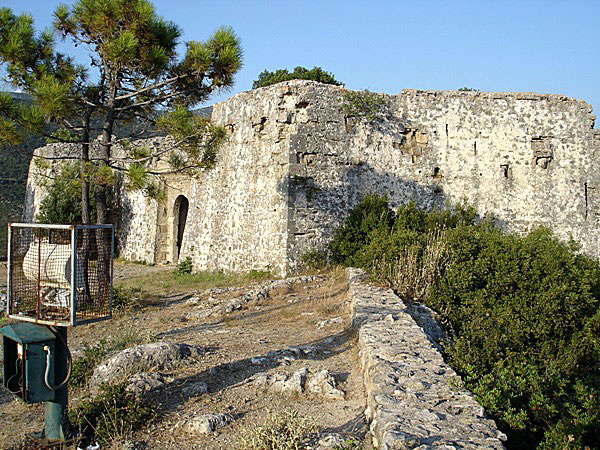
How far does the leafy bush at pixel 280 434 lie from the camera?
137 inches

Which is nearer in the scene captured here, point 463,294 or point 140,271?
point 463,294

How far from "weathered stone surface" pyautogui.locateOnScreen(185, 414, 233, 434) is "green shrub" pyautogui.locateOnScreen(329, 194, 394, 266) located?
7328 millimetres

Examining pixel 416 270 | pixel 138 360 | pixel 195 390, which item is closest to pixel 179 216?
pixel 416 270

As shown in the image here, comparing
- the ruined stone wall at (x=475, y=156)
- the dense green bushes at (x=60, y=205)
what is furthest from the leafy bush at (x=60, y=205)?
the ruined stone wall at (x=475, y=156)

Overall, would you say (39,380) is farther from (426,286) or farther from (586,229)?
(586,229)

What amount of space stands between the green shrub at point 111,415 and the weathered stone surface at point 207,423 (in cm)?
40

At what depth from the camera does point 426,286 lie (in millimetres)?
8406

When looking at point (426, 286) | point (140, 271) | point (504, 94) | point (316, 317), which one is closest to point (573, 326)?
point (426, 286)

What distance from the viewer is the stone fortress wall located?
1187cm

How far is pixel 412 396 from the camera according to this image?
389 cm

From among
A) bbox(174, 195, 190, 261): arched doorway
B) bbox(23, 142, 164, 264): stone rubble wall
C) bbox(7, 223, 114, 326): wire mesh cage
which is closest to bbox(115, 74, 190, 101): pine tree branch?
bbox(7, 223, 114, 326): wire mesh cage

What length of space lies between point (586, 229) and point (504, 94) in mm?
3987

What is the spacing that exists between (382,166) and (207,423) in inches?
371

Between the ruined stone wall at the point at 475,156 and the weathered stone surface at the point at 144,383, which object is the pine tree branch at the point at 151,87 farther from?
the weathered stone surface at the point at 144,383
